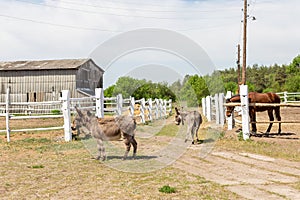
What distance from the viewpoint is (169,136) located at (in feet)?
49.5

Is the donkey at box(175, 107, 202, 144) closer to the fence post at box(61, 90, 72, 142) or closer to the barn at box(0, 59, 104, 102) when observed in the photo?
the fence post at box(61, 90, 72, 142)

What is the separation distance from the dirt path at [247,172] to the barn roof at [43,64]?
32191 millimetres

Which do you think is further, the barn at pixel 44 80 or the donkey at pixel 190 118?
the barn at pixel 44 80

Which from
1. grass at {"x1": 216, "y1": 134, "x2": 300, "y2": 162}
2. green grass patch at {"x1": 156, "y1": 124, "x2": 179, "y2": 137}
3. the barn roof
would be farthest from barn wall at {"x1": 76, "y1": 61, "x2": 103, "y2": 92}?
grass at {"x1": 216, "y1": 134, "x2": 300, "y2": 162}

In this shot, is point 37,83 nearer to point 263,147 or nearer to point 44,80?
point 44,80

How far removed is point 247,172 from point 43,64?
1471 inches

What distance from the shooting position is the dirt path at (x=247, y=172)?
256 inches

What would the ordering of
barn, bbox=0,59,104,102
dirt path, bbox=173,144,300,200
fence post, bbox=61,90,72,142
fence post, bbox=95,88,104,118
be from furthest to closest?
barn, bbox=0,59,104,102, fence post, bbox=95,88,104,118, fence post, bbox=61,90,72,142, dirt path, bbox=173,144,300,200

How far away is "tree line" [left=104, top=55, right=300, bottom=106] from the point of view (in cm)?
1232

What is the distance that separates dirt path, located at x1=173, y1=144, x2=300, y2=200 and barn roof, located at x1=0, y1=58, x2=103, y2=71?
3219 centimetres

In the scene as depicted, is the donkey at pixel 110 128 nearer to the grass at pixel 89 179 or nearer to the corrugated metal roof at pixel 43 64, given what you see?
the grass at pixel 89 179

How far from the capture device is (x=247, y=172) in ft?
26.6

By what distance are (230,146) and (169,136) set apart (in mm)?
3581

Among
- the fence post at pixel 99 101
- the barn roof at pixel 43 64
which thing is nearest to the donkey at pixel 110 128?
the fence post at pixel 99 101
